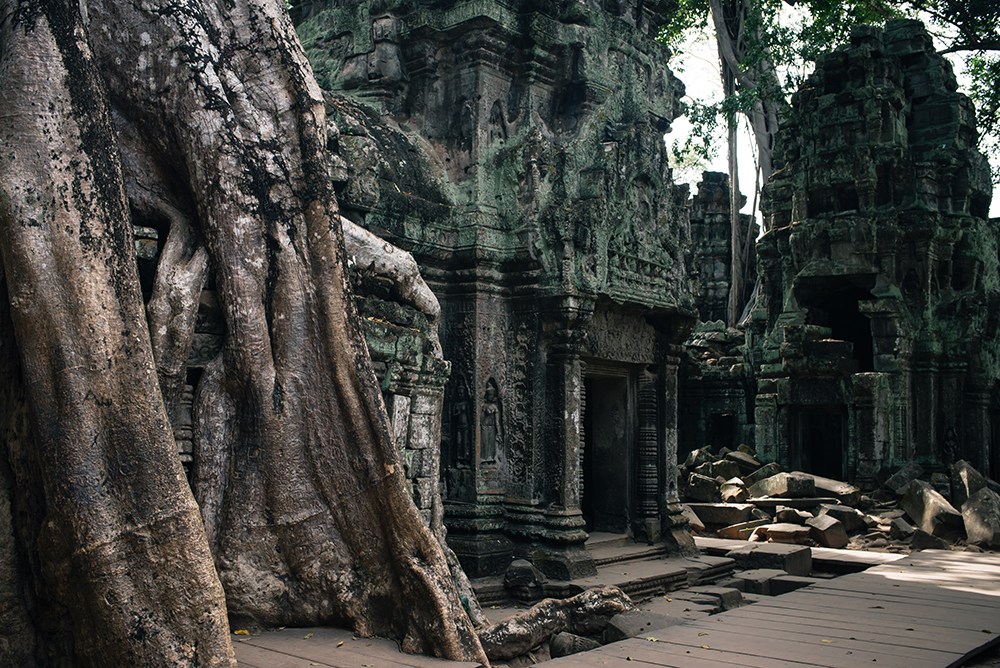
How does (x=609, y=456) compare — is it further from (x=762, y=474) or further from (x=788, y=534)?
(x=762, y=474)

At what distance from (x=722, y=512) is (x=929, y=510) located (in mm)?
2540

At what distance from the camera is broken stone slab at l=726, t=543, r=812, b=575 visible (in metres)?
8.59

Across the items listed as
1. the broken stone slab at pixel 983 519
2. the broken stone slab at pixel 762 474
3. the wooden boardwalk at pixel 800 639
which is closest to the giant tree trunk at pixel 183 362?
the wooden boardwalk at pixel 800 639

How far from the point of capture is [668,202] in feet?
28.7

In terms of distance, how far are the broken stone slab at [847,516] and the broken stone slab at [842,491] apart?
0.60 m

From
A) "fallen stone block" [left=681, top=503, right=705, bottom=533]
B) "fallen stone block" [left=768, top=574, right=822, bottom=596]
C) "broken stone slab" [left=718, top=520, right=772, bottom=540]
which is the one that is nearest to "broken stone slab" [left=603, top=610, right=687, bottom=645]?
"fallen stone block" [left=768, top=574, right=822, bottom=596]

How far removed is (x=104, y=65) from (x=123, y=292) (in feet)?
3.76

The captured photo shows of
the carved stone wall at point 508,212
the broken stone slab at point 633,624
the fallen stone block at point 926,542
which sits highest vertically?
the carved stone wall at point 508,212

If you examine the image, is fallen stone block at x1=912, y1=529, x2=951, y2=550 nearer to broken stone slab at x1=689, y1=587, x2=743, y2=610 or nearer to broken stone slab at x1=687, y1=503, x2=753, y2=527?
broken stone slab at x1=687, y1=503, x2=753, y2=527

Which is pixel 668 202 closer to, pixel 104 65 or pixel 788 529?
pixel 788 529

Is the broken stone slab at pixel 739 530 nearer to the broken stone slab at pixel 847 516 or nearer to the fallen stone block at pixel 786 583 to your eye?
the broken stone slab at pixel 847 516

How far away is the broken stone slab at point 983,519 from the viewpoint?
10266 mm

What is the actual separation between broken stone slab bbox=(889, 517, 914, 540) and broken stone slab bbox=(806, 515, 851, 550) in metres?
1.12

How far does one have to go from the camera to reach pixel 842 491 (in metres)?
12.3
